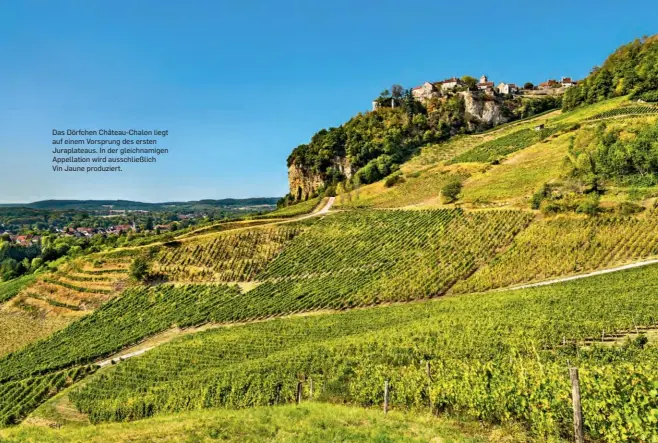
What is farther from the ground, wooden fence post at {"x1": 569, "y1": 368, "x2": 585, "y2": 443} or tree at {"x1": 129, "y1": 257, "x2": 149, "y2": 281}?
wooden fence post at {"x1": 569, "y1": 368, "x2": 585, "y2": 443}

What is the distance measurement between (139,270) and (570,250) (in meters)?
60.1

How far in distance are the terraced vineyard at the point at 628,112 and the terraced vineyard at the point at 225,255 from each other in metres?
75.0

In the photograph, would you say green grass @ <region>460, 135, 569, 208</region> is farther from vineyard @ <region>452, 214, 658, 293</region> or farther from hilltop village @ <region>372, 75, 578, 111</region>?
hilltop village @ <region>372, 75, 578, 111</region>

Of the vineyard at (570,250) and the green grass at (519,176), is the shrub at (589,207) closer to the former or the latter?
the vineyard at (570,250)

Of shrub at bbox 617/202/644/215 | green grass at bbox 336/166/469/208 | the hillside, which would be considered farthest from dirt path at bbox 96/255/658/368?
green grass at bbox 336/166/469/208

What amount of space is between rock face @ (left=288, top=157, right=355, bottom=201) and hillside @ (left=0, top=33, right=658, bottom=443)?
30545 millimetres

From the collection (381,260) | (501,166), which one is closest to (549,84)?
(501,166)

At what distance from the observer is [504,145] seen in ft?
342

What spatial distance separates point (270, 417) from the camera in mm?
14906

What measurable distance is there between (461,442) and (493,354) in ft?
33.9

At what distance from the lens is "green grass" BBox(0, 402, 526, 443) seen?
11531 mm

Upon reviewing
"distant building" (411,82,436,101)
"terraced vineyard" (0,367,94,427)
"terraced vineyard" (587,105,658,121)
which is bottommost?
"terraced vineyard" (0,367,94,427)

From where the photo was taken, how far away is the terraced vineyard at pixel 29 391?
29812mm

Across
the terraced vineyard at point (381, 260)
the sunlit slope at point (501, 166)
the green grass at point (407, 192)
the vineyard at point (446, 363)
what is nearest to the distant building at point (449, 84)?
the sunlit slope at point (501, 166)
